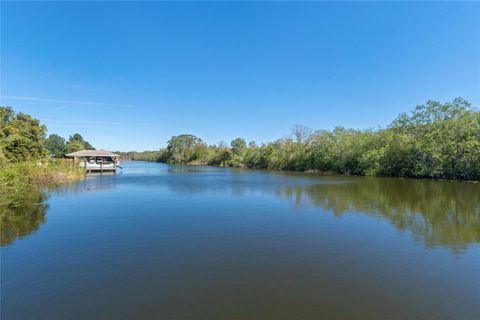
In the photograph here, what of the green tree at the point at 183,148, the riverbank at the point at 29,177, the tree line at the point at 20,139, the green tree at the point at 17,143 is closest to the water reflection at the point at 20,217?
the riverbank at the point at 29,177

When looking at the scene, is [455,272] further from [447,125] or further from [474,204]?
[447,125]

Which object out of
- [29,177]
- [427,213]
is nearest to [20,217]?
[29,177]

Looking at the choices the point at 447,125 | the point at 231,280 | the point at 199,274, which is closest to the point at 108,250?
the point at 199,274

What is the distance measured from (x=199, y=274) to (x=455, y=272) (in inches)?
246

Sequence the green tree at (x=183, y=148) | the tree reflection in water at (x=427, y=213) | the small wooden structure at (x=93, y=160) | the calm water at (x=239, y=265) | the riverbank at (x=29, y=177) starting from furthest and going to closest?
1. the green tree at (x=183, y=148)
2. the small wooden structure at (x=93, y=160)
3. the riverbank at (x=29, y=177)
4. the tree reflection in water at (x=427, y=213)
5. the calm water at (x=239, y=265)

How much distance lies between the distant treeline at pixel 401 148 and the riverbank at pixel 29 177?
4271 centimetres

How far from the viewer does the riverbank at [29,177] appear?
58.1ft

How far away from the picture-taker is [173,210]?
14.1m

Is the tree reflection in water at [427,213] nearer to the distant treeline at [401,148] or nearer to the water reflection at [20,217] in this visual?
the water reflection at [20,217]

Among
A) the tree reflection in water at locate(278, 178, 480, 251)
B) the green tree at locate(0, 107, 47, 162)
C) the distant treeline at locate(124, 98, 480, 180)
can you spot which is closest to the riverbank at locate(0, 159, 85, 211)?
the green tree at locate(0, 107, 47, 162)

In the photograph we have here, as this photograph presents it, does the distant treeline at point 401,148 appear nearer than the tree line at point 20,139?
No

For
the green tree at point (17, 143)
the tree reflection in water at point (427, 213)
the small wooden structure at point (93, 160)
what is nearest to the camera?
the tree reflection in water at point (427, 213)

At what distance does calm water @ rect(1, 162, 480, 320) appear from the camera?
4.84 meters

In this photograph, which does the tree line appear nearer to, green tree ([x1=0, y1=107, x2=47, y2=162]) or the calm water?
green tree ([x1=0, y1=107, x2=47, y2=162])
